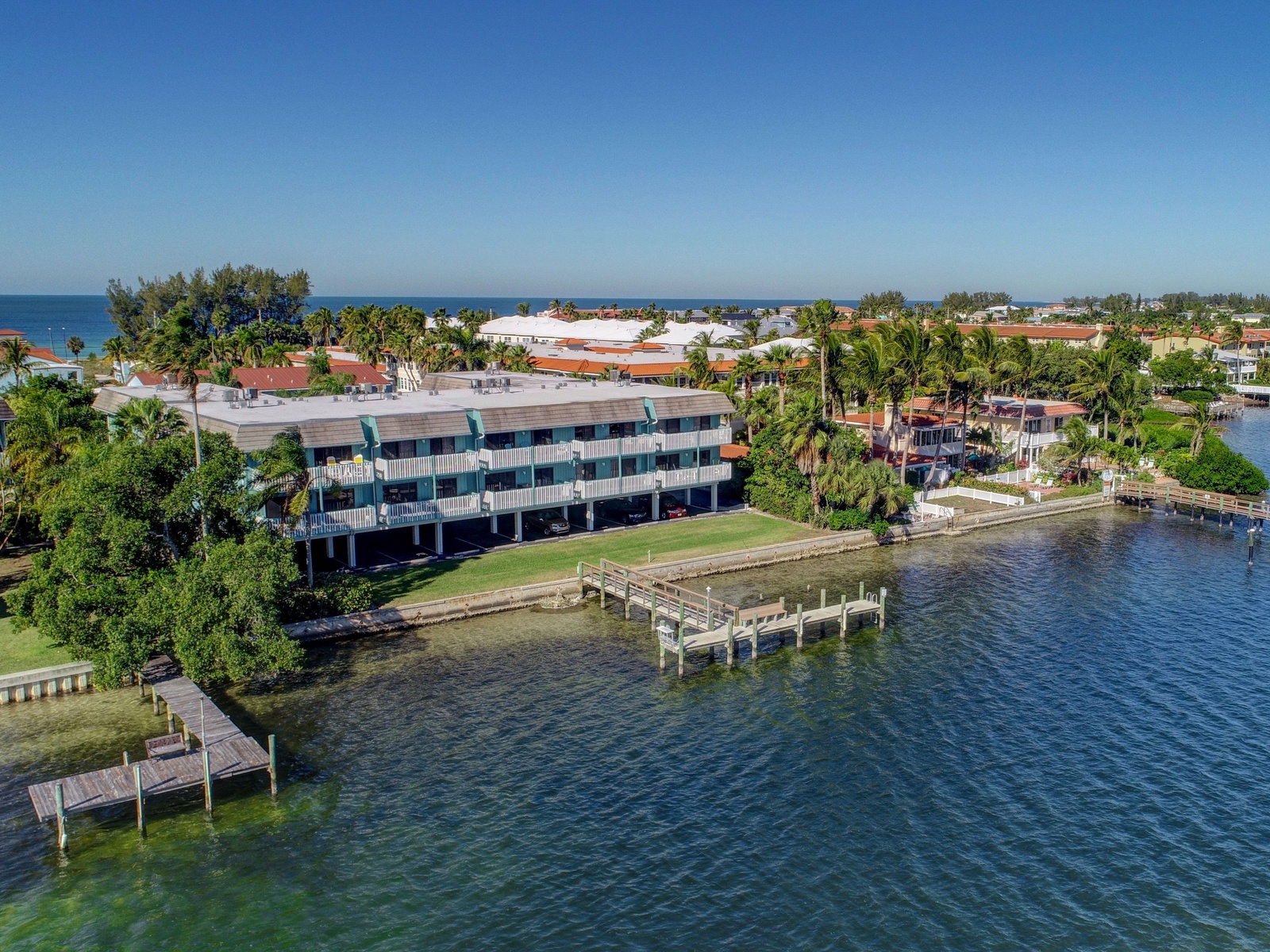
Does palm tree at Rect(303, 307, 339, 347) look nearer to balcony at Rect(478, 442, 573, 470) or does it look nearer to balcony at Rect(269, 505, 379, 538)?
balcony at Rect(478, 442, 573, 470)

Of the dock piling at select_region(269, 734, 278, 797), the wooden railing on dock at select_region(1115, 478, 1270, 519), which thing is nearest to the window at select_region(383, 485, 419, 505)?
the dock piling at select_region(269, 734, 278, 797)

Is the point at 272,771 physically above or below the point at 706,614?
below

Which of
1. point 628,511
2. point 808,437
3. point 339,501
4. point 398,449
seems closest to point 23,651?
point 339,501

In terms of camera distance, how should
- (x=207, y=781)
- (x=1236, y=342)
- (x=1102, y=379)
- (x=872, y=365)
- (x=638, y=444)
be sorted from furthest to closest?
(x=1236, y=342)
(x=1102, y=379)
(x=872, y=365)
(x=638, y=444)
(x=207, y=781)

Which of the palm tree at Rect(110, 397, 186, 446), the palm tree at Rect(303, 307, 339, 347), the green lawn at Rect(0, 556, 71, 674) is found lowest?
the green lawn at Rect(0, 556, 71, 674)

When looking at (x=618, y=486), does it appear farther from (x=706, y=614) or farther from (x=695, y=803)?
(x=695, y=803)

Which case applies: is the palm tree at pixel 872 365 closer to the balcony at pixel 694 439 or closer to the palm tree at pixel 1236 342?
the balcony at pixel 694 439
